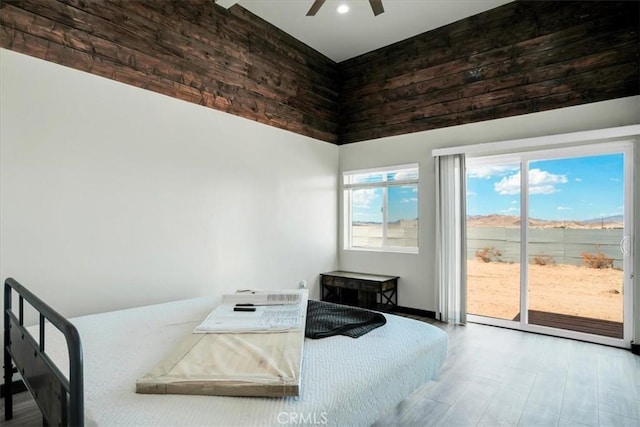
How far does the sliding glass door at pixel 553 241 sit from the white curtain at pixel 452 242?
0.20 metres

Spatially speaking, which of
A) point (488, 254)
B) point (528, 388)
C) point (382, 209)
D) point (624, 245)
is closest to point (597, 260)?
point (624, 245)

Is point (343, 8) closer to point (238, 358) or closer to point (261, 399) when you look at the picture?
point (238, 358)

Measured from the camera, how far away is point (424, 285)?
4512 mm

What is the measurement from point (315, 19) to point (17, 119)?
10.5 ft

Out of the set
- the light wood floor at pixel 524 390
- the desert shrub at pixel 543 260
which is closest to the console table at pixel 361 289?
the light wood floor at pixel 524 390

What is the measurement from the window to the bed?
2668mm

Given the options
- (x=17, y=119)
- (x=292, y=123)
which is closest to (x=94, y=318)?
(x=17, y=119)

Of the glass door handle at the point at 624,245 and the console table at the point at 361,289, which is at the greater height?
the glass door handle at the point at 624,245

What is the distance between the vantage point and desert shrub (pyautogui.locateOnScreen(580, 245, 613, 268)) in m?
3.49

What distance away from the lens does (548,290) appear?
12.5 feet

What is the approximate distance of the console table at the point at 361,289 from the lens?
4.52 meters

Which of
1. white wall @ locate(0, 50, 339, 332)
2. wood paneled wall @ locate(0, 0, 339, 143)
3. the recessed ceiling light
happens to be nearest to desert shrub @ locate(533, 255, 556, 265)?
white wall @ locate(0, 50, 339, 332)

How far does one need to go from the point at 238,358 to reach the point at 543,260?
12.0 ft

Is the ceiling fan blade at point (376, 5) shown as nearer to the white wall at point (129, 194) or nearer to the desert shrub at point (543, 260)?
the white wall at point (129, 194)
